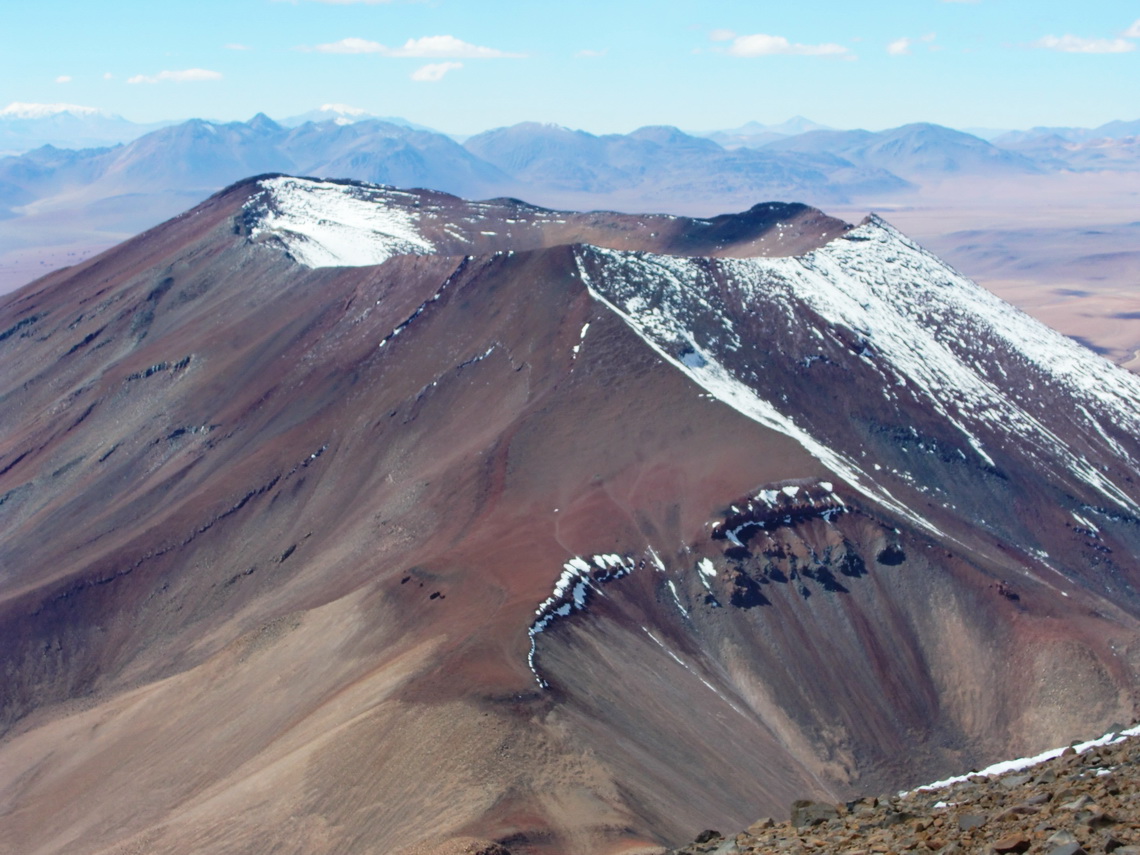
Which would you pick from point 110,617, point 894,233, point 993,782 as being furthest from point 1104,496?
point 110,617

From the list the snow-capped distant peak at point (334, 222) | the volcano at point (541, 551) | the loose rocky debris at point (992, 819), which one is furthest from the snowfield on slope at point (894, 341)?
the loose rocky debris at point (992, 819)

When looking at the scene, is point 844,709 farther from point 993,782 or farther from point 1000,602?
point 993,782

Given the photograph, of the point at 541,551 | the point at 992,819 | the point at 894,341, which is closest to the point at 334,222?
the point at 894,341

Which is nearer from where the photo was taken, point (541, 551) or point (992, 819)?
point (992, 819)

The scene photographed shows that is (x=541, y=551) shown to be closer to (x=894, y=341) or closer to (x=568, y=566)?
(x=568, y=566)

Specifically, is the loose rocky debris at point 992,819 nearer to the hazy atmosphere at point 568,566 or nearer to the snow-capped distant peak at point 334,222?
the hazy atmosphere at point 568,566
